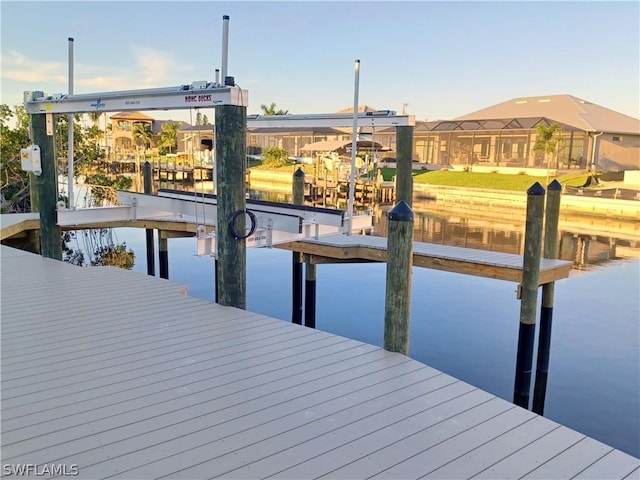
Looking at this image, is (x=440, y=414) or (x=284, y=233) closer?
(x=440, y=414)

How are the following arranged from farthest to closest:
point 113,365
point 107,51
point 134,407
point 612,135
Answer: point 612,135
point 107,51
point 113,365
point 134,407

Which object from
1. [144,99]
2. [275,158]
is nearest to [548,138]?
[275,158]

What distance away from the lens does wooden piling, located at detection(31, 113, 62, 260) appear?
861 cm

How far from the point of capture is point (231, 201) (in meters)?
6.08

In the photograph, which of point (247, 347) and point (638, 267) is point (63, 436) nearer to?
point (247, 347)

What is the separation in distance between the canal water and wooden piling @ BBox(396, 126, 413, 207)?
3035 millimetres

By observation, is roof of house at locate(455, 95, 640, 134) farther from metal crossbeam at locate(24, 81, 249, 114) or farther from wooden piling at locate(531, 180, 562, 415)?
metal crossbeam at locate(24, 81, 249, 114)

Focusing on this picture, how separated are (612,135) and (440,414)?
44.0 meters

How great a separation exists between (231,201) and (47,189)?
4158 mm

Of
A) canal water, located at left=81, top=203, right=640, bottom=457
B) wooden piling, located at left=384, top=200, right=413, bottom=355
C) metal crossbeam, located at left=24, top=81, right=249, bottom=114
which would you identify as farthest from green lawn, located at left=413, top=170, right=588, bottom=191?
wooden piling, located at left=384, top=200, right=413, bottom=355

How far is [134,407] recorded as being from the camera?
3754 mm

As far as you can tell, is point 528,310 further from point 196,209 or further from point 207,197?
point 207,197

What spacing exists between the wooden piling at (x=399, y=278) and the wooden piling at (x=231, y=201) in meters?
1.80

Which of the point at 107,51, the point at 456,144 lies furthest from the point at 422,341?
the point at 456,144
